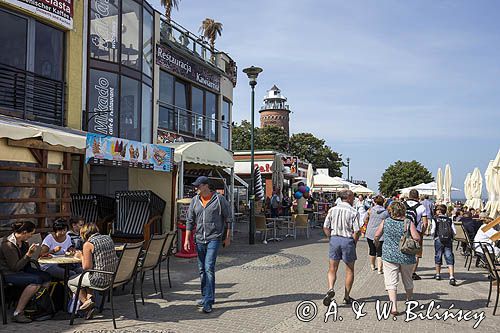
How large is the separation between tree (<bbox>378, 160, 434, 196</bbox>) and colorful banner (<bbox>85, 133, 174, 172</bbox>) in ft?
186

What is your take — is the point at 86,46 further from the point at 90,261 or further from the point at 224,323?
the point at 224,323

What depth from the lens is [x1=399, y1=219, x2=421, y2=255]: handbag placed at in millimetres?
6105

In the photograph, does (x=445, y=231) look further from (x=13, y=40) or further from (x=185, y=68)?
(x=185, y=68)

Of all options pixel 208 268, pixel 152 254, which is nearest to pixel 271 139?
pixel 152 254

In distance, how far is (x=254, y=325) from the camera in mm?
5777

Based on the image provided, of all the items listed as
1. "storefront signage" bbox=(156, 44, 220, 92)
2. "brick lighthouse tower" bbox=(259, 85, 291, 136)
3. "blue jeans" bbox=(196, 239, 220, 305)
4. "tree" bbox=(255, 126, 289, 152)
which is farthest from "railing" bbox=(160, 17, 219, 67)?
"brick lighthouse tower" bbox=(259, 85, 291, 136)

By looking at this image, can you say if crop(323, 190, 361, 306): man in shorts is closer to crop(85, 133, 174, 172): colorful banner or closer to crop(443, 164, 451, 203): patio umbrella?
crop(85, 133, 174, 172): colorful banner

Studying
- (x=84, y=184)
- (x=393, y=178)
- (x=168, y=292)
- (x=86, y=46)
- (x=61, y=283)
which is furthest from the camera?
(x=393, y=178)

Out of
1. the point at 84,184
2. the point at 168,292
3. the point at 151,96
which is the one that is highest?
the point at 151,96

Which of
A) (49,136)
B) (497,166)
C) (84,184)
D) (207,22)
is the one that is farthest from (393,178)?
(49,136)

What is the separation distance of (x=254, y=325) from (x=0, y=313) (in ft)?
11.2

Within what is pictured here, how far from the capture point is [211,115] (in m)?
19.9

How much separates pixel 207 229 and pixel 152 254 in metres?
1.32

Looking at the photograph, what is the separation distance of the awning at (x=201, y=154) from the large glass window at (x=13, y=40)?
14.1 feet
